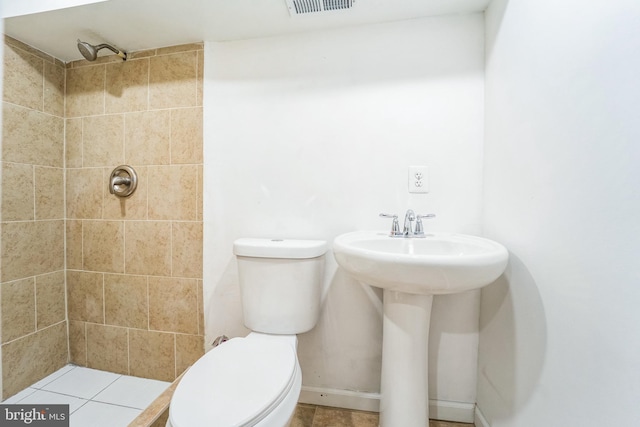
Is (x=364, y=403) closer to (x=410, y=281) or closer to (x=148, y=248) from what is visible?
(x=410, y=281)

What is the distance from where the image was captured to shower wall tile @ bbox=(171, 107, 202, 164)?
128cm

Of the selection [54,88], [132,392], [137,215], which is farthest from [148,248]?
[54,88]

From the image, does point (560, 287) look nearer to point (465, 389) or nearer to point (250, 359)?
point (465, 389)

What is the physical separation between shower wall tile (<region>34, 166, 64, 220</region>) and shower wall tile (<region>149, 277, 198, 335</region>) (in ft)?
2.19

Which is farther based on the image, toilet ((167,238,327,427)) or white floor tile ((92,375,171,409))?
white floor tile ((92,375,171,409))

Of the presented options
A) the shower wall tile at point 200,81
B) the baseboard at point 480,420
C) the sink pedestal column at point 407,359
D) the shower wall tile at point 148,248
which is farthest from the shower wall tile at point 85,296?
the baseboard at point 480,420

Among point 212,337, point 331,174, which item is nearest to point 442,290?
point 331,174

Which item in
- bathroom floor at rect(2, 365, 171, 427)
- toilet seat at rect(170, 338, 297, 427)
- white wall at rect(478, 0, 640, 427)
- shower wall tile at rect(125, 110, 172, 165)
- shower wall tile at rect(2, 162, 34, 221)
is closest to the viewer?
white wall at rect(478, 0, 640, 427)

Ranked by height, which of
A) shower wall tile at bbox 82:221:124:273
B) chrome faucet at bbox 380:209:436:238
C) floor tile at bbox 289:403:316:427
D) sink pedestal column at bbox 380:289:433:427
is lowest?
floor tile at bbox 289:403:316:427

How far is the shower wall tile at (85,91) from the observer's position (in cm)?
139

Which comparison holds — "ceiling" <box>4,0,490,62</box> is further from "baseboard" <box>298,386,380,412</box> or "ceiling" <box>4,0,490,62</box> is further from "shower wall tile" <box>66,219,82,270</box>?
"baseboard" <box>298,386,380,412</box>

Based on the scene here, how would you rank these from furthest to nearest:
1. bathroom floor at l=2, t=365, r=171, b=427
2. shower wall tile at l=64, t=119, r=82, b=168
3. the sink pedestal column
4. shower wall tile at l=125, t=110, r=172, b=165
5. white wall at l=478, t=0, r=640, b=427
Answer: shower wall tile at l=64, t=119, r=82, b=168 → shower wall tile at l=125, t=110, r=172, b=165 → bathroom floor at l=2, t=365, r=171, b=427 → the sink pedestal column → white wall at l=478, t=0, r=640, b=427

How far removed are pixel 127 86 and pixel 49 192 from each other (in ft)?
2.35

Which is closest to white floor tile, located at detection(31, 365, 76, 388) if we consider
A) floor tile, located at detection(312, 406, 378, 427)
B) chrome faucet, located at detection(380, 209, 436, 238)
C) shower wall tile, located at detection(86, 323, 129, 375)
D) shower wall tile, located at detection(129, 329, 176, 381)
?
shower wall tile, located at detection(86, 323, 129, 375)
